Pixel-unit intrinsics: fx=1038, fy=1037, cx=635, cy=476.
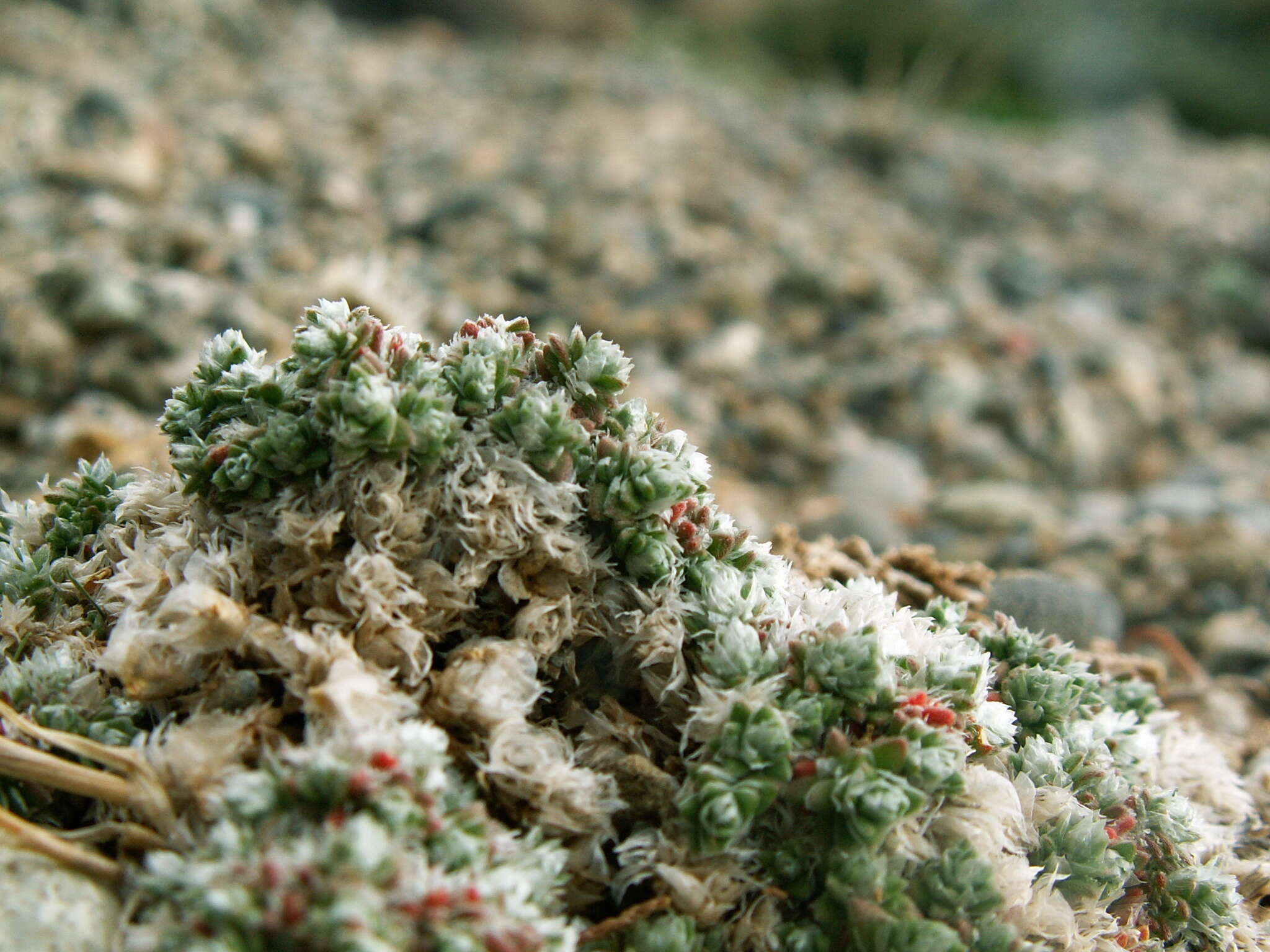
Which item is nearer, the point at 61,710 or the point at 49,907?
the point at 49,907

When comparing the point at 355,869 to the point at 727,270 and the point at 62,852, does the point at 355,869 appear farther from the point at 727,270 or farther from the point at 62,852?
the point at 727,270

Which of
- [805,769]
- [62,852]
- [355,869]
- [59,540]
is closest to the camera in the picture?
[355,869]

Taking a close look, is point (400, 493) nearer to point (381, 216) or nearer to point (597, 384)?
point (597, 384)

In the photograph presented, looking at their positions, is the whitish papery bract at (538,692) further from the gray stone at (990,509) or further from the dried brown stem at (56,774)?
the gray stone at (990,509)

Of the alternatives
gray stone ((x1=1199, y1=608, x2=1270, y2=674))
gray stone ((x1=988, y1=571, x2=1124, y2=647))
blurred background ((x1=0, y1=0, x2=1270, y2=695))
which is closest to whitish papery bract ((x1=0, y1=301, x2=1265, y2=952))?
gray stone ((x1=988, y1=571, x2=1124, y2=647))

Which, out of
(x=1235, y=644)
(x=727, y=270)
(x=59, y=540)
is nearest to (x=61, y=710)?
(x=59, y=540)

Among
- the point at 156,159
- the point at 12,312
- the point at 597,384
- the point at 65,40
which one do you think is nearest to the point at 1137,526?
the point at 597,384

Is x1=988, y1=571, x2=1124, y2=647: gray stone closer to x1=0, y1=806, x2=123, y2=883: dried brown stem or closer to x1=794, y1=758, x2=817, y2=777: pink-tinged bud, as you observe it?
x1=794, y1=758, x2=817, y2=777: pink-tinged bud
